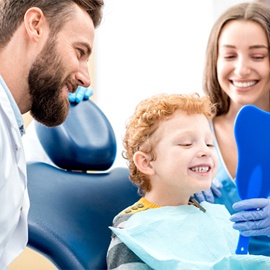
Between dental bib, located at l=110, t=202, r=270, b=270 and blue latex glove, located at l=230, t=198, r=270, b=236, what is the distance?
0.22ft

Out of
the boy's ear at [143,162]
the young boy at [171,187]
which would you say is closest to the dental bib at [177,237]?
the young boy at [171,187]

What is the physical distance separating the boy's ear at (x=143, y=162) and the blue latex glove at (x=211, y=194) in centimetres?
32

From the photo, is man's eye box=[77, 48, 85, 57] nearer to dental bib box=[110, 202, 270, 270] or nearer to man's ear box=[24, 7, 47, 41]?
man's ear box=[24, 7, 47, 41]

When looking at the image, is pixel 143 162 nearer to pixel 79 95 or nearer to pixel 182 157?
pixel 182 157

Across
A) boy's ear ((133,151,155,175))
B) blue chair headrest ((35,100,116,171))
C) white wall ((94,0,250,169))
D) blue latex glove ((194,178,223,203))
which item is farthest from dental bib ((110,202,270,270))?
white wall ((94,0,250,169))

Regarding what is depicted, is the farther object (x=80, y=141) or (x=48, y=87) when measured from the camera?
(x=80, y=141)

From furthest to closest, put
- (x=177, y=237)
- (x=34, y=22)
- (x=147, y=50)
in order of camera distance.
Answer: (x=147, y=50) → (x=177, y=237) → (x=34, y=22)

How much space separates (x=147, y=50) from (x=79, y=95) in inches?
50.9

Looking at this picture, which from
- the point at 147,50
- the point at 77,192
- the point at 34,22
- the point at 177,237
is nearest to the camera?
the point at 34,22

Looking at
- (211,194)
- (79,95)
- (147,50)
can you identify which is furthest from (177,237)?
(147,50)

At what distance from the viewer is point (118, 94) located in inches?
128

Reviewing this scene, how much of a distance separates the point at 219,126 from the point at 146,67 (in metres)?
1.07

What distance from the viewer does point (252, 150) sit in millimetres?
1537

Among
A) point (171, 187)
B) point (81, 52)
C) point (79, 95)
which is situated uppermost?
point (81, 52)
